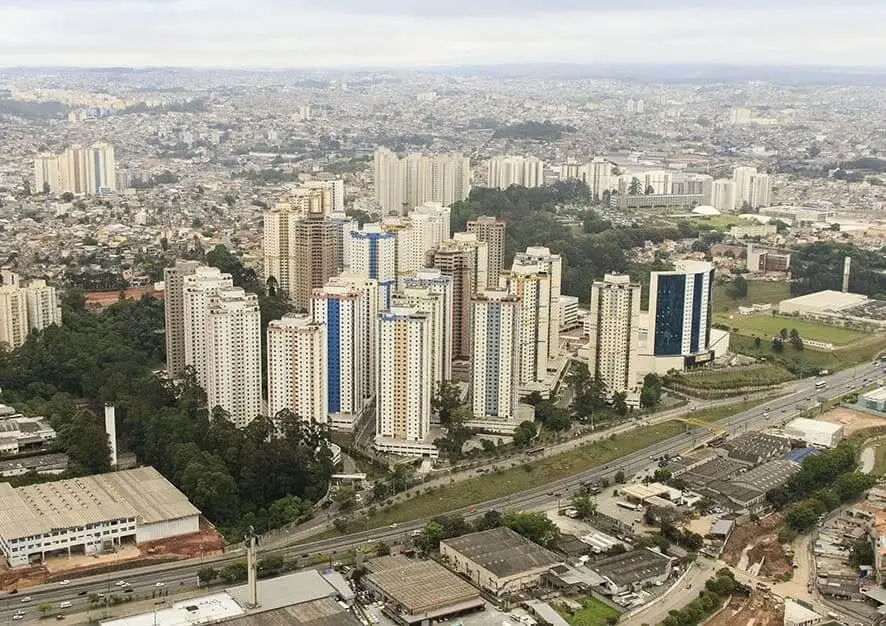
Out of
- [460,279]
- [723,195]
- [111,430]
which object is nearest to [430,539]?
[111,430]

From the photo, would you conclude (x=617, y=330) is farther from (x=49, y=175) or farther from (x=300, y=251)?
(x=49, y=175)

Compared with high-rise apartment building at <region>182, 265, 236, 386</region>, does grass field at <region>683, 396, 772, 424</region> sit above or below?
below

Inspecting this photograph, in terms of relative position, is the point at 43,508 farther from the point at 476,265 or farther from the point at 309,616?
the point at 476,265

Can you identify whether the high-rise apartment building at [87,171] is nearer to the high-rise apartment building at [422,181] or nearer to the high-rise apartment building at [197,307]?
the high-rise apartment building at [422,181]

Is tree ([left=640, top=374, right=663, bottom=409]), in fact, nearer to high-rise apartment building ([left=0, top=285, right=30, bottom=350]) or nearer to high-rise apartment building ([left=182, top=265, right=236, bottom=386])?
high-rise apartment building ([left=182, top=265, right=236, bottom=386])

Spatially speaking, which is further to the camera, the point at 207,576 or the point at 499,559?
the point at 499,559

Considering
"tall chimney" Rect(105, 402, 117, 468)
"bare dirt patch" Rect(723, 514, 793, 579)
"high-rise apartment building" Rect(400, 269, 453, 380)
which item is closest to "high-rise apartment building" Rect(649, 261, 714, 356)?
"high-rise apartment building" Rect(400, 269, 453, 380)
